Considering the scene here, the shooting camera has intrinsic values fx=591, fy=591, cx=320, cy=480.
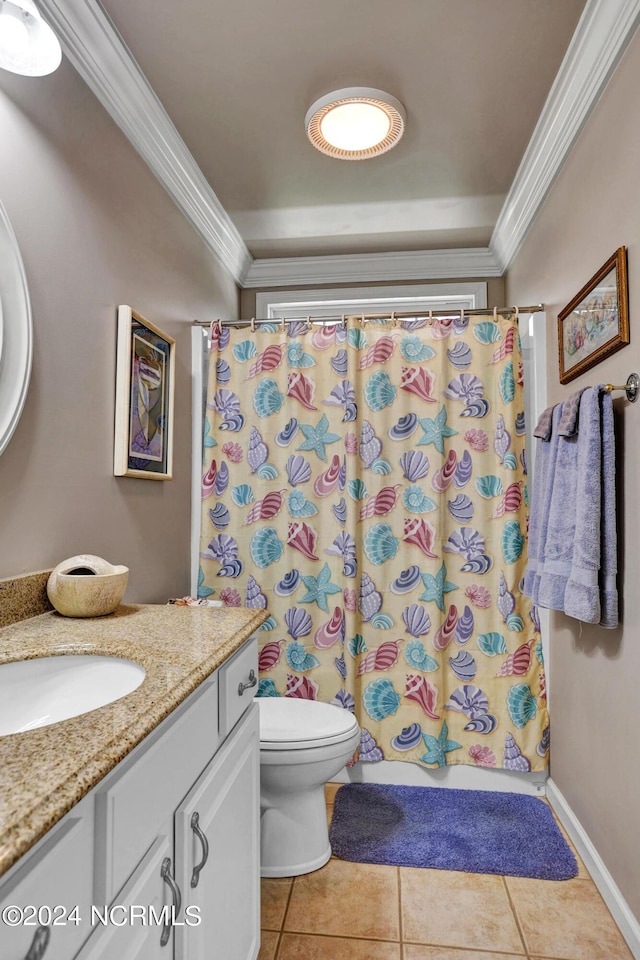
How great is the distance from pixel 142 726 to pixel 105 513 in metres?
1.18

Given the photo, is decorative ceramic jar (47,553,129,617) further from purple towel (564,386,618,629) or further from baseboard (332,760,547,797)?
baseboard (332,760,547,797)

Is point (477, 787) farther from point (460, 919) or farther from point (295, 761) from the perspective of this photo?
point (295, 761)

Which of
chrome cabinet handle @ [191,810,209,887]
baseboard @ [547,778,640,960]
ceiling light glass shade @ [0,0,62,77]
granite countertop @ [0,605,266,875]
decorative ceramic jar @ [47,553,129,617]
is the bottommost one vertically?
baseboard @ [547,778,640,960]

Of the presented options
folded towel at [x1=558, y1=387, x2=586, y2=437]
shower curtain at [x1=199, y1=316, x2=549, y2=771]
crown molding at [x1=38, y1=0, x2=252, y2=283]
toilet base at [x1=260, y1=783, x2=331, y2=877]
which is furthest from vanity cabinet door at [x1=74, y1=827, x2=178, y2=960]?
crown molding at [x1=38, y1=0, x2=252, y2=283]

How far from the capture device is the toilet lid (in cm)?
175

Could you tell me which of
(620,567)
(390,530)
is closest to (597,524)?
(620,567)

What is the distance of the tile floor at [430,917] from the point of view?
150 centimetres

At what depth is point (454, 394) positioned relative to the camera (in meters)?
2.42

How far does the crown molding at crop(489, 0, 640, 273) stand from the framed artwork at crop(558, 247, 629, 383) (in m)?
0.56

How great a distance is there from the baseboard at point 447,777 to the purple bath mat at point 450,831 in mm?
26

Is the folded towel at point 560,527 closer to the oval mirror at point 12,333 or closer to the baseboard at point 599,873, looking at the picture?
the baseboard at point 599,873

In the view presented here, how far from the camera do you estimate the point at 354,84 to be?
200 cm

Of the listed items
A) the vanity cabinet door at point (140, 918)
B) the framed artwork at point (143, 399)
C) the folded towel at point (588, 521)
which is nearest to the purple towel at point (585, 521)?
the folded towel at point (588, 521)

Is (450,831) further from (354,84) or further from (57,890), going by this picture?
(354,84)
